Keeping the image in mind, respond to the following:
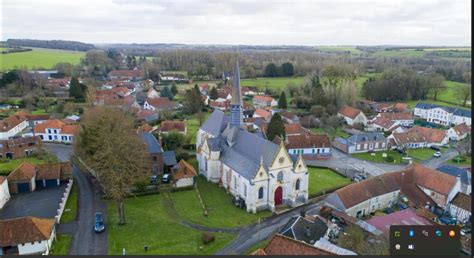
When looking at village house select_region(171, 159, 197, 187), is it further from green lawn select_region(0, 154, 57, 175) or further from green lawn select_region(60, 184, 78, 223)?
green lawn select_region(0, 154, 57, 175)

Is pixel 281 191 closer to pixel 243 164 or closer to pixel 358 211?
pixel 243 164

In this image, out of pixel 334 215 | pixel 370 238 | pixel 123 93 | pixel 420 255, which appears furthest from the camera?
pixel 123 93

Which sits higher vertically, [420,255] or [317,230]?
[420,255]

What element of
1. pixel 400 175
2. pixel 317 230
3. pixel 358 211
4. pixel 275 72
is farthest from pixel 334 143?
pixel 275 72

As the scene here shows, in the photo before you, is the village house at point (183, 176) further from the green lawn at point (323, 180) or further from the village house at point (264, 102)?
the village house at point (264, 102)

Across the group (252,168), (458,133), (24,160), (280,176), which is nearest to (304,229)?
(280,176)

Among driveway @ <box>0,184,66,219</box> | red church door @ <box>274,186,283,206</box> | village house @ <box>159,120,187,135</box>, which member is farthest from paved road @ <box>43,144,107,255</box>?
village house @ <box>159,120,187,135</box>

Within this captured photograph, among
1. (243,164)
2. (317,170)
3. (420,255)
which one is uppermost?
(420,255)

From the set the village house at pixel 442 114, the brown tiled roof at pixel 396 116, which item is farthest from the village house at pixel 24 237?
the village house at pixel 442 114
